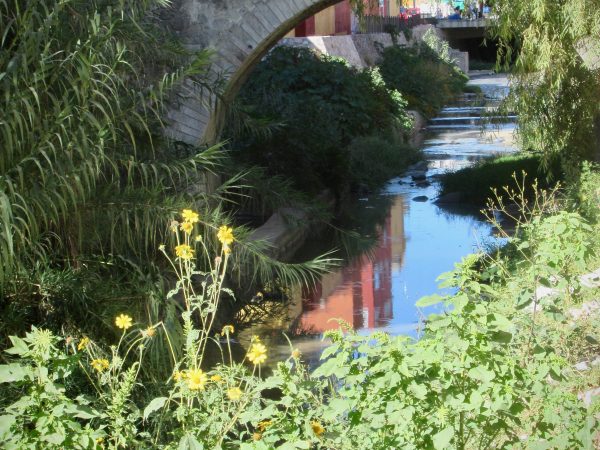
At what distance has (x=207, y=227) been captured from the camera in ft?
21.1

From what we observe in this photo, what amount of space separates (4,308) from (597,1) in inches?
187

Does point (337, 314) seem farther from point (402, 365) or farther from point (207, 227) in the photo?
point (402, 365)

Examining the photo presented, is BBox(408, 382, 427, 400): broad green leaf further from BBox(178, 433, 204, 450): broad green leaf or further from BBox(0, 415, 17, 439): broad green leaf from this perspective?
BBox(0, 415, 17, 439): broad green leaf

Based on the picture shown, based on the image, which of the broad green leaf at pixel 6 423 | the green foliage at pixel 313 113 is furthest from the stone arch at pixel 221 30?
the broad green leaf at pixel 6 423

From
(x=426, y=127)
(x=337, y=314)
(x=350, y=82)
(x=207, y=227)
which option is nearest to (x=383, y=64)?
(x=426, y=127)

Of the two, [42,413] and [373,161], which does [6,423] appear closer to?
[42,413]

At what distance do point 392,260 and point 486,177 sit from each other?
375 cm

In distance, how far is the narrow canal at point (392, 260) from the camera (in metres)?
8.45

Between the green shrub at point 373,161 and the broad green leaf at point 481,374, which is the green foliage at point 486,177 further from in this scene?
the broad green leaf at point 481,374

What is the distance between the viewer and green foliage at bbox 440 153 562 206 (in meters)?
14.0

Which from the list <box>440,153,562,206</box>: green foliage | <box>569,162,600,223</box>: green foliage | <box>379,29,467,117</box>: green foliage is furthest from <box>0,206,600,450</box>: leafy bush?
<box>379,29,467,117</box>: green foliage

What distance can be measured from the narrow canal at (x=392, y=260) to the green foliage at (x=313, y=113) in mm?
830

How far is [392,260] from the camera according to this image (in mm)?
11164

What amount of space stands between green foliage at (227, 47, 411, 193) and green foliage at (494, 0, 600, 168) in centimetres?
357
